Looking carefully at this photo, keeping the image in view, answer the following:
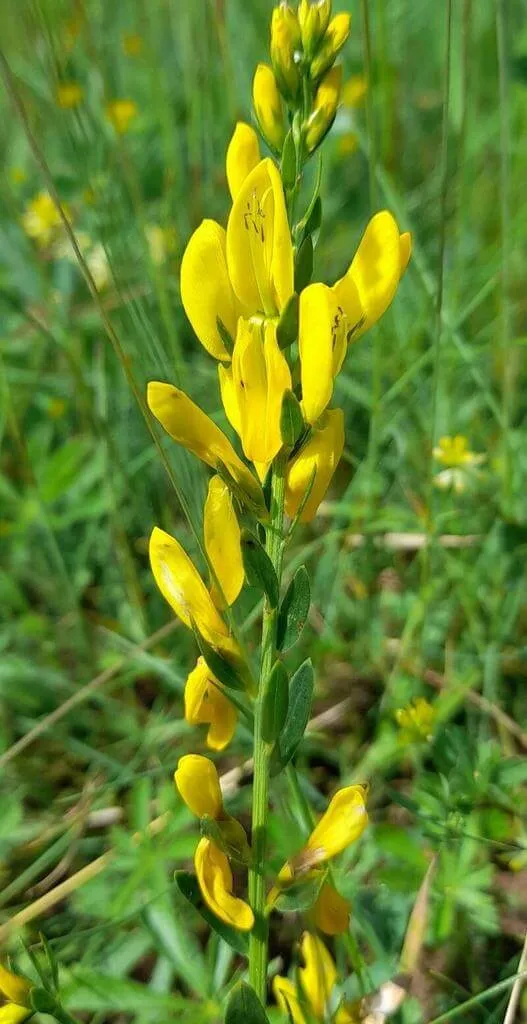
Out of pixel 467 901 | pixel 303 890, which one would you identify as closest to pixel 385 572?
pixel 467 901

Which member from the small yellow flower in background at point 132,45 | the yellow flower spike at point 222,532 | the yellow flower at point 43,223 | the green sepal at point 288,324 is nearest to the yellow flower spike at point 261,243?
the green sepal at point 288,324

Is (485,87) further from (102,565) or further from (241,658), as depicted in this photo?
(241,658)

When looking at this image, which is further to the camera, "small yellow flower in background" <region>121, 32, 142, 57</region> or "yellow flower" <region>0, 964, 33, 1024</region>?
"small yellow flower in background" <region>121, 32, 142, 57</region>

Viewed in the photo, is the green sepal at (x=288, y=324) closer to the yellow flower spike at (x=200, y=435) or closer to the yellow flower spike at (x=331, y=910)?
the yellow flower spike at (x=200, y=435)

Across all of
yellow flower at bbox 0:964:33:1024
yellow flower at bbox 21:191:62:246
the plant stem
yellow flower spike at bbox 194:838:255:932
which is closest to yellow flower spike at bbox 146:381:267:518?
the plant stem

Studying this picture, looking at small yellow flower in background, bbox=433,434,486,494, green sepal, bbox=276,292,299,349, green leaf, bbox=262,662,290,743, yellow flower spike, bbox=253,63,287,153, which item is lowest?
green leaf, bbox=262,662,290,743

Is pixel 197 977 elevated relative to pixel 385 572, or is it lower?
lower

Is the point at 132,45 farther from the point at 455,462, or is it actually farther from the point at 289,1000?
the point at 289,1000

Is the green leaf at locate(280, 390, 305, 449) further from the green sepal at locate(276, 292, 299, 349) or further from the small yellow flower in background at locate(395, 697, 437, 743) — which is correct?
the small yellow flower in background at locate(395, 697, 437, 743)
